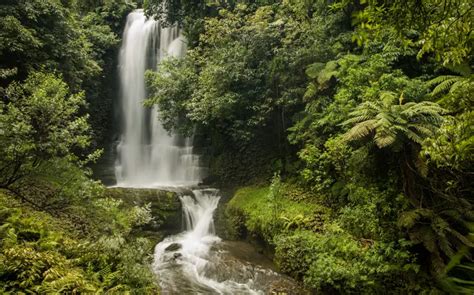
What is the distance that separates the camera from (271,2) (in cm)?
1401

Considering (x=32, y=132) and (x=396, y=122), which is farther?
(x=396, y=122)

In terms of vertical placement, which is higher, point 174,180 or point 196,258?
point 174,180

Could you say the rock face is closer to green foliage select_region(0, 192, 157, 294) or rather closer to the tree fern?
green foliage select_region(0, 192, 157, 294)

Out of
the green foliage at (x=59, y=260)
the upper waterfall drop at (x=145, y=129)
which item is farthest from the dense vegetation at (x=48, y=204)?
the upper waterfall drop at (x=145, y=129)

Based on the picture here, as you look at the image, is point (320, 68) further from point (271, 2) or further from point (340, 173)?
point (271, 2)

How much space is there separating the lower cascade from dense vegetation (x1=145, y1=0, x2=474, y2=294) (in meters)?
0.74

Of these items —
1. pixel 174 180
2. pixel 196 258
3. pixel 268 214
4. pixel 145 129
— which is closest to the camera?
pixel 196 258

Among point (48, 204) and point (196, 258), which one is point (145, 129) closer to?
point (196, 258)

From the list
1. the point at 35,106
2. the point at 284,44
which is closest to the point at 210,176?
the point at 284,44

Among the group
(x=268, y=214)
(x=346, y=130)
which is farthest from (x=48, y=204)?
(x=346, y=130)

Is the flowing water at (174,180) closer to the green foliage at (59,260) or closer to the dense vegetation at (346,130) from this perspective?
the dense vegetation at (346,130)

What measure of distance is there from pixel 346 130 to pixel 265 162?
544cm

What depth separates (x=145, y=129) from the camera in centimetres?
2008

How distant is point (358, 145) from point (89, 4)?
17.4 meters
